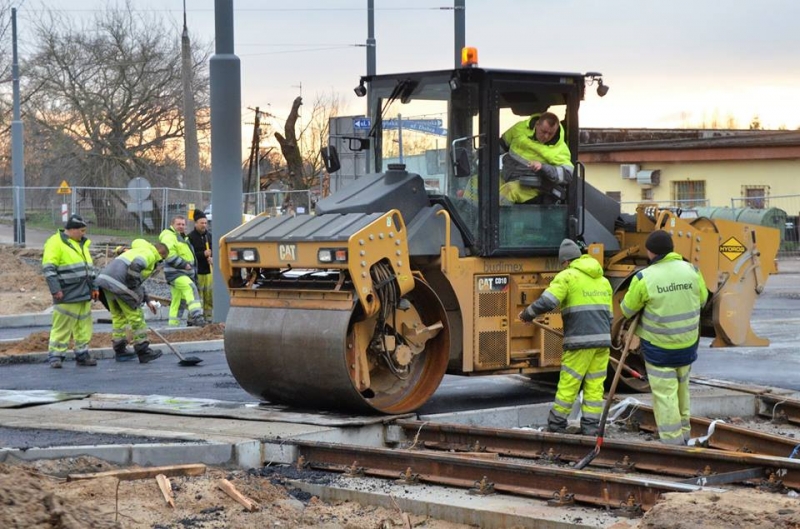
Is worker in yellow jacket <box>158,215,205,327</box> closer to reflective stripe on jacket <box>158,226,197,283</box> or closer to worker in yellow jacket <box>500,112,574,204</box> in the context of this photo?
reflective stripe on jacket <box>158,226,197,283</box>

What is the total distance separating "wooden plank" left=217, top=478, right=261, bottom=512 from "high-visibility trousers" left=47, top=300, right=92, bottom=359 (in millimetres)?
6881

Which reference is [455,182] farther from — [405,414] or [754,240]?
[754,240]

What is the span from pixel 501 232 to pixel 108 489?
4376 millimetres

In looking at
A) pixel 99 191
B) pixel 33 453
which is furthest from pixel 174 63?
pixel 33 453

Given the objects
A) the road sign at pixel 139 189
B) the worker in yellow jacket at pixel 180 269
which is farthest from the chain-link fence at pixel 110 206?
the worker in yellow jacket at pixel 180 269

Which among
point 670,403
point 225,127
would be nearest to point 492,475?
point 670,403

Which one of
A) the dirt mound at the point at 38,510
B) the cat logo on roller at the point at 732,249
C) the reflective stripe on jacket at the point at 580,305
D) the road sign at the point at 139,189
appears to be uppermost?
the road sign at the point at 139,189

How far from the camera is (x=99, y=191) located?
28.9 meters

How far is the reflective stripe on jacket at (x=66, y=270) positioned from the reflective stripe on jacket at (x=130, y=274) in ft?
0.64

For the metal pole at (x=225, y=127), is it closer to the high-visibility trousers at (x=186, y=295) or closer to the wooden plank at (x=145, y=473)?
the high-visibility trousers at (x=186, y=295)

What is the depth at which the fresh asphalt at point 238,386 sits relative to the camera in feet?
37.7

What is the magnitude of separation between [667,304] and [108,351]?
27.6 feet

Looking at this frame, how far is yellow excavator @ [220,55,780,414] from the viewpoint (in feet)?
30.5

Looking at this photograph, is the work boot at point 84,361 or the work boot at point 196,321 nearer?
the work boot at point 84,361
